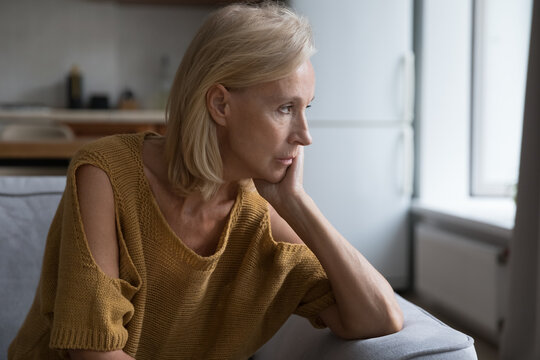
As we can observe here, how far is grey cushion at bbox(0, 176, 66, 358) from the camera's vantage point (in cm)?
147

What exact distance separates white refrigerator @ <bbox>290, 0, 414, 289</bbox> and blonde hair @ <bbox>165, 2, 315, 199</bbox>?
239 cm

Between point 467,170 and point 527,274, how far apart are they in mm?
1429

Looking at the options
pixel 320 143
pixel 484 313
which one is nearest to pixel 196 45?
pixel 484 313

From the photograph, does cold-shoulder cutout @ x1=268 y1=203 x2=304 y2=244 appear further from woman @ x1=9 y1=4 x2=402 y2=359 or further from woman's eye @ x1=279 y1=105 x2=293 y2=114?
woman's eye @ x1=279 y1=105 x2=293 y2=114

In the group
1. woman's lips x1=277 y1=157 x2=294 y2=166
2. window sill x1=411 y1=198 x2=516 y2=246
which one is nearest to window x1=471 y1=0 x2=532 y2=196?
window sill x1=411 y1=198 x2=516 y2=246

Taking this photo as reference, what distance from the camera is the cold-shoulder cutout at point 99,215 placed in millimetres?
1046

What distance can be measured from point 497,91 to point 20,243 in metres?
2.73

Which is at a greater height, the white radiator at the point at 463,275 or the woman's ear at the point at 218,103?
the woman's ear at the point at 218,103

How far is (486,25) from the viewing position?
11.3ft

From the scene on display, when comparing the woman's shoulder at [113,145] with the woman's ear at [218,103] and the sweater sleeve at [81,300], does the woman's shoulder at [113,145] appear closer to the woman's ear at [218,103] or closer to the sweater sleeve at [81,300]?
the sweater sleeve at [81,300]

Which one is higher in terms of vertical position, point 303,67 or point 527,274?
point 303,67

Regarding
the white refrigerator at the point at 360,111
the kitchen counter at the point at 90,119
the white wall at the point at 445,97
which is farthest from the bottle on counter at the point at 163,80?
the white wall at the point at 445,97

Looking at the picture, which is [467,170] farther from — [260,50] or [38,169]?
[260,50]

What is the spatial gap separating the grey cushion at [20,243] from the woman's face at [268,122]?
64 cm
